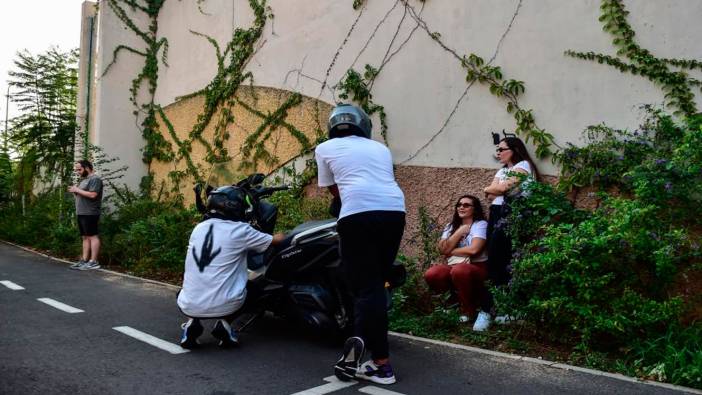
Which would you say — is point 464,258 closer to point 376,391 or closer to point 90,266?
point 376,391

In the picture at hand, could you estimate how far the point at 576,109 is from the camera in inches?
217

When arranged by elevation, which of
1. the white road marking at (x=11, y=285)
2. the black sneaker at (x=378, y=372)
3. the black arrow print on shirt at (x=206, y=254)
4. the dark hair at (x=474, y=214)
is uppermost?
the dark hair at (x=474, y=214)

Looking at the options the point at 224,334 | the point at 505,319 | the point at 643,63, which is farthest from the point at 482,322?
the point at 643,63

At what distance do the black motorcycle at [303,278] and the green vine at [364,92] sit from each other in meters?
2.70

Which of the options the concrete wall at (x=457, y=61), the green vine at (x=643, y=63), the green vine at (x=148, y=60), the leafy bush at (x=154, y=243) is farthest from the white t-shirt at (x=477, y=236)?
the green vine at (x=148, y=60)

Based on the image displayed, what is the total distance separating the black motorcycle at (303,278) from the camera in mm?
4457

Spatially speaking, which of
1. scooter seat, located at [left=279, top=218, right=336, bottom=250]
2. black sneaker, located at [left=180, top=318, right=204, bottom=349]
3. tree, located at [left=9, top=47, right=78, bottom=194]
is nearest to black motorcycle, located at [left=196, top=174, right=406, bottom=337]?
scooter seat, located at [left=279, top=218, right=336, bottom=250]

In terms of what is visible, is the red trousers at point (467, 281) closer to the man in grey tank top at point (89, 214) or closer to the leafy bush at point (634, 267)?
the leafy bush at point (634, 267)

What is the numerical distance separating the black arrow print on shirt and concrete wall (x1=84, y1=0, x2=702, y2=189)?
306cm

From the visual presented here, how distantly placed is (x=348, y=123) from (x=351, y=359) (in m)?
1.54

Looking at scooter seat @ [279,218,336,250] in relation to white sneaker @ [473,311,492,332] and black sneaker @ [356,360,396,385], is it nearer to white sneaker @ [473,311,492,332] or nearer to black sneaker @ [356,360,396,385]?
black sneaker @ [356,360,396,385]

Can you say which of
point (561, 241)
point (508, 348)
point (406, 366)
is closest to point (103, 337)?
point (406, 366)

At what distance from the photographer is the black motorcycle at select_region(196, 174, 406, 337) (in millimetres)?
4457

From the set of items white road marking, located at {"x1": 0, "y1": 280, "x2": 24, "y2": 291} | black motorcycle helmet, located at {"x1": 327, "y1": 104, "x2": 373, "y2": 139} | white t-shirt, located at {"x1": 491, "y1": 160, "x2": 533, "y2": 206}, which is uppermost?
black motorcycle helmet, located at {"x1": 327, "y1": 104, "x2": 373, "y2": 139}
